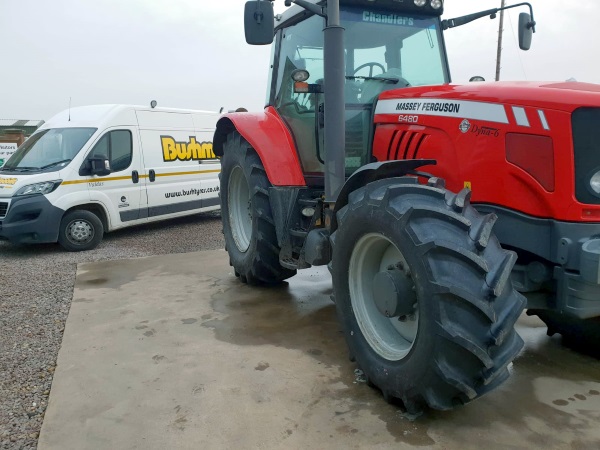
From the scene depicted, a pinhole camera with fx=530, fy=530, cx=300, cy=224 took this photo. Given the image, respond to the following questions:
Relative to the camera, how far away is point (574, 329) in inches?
141

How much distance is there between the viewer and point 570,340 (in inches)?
145

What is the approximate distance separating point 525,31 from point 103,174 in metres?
5.83

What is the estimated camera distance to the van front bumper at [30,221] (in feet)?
22.8

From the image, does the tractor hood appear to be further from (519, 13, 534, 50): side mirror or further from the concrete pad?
the concrete pad

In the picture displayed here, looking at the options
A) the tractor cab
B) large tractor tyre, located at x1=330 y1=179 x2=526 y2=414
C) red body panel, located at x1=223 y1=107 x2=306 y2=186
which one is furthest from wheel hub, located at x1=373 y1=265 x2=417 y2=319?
red body panel, located at x1=223 y1=107 x2=306 y2=186

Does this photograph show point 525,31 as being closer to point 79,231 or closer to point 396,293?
point 396,293

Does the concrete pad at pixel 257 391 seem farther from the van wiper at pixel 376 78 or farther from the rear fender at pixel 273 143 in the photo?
the van wiper at pixel 376 78

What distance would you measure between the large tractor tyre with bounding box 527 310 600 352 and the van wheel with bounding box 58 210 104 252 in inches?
239

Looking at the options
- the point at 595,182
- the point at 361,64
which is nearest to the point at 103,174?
the point at 361,64

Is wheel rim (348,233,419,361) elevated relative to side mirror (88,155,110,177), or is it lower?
lower

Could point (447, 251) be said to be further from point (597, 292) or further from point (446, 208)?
point (597, 292)

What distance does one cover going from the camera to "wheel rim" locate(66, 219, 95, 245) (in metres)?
7.42

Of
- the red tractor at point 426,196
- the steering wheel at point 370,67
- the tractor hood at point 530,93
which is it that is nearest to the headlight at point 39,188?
the red tractor at point 426,196

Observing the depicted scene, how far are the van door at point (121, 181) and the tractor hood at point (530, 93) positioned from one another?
18.8ft
